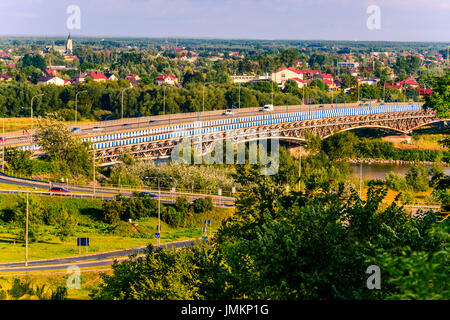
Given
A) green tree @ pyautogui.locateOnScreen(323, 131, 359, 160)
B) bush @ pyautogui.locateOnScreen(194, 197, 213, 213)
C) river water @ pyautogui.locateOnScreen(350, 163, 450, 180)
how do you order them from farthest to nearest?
green tree @ pyautogui.locateOnScreen(323, 131, 359, 160), river water @ pyautogui.locateOnScreen(350, 163, 450, 180), bush @ pyautogui.locateOnScreen(194, 197, 213, 213)

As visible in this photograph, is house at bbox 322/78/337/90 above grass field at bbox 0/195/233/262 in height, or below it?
above

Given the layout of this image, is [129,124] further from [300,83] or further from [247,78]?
[247,78]

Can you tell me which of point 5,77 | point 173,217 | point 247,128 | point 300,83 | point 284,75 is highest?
point 284,75

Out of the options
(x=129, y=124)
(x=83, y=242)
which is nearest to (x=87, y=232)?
(x=83, y=242)

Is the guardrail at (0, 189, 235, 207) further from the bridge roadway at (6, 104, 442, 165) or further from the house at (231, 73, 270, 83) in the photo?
the house at (231, 73, 270, 83)

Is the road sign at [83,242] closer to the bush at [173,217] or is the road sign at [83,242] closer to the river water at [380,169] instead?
the bush at [173,217]

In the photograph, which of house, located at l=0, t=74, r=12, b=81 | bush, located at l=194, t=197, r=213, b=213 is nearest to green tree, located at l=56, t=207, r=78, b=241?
bush, located at l=194, t=197, r=213, b=213

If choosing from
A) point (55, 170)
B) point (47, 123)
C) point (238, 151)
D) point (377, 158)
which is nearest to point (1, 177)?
point (55, 170)

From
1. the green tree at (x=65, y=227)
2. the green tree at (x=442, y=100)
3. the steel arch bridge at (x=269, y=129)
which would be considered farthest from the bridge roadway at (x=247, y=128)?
the green tree at (x=442, y=100)

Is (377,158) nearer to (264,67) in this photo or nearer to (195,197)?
(195,197)
